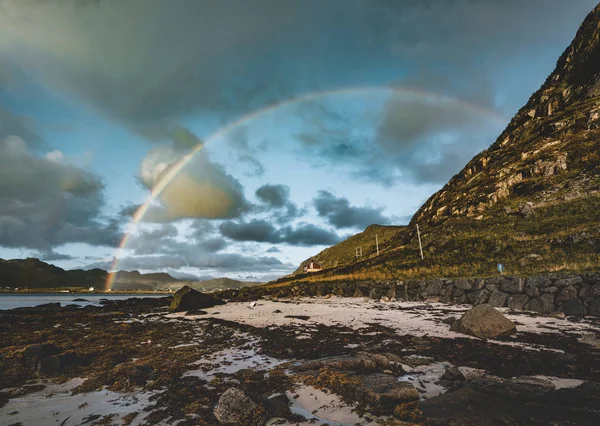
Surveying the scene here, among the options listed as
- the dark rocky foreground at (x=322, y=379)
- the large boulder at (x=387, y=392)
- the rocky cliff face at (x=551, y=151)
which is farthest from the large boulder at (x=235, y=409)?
the rocky cliff face at (x=551, y=151)

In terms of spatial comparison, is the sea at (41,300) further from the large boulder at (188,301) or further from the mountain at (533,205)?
the mountain at (533,205)

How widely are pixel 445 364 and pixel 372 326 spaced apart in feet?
20.3

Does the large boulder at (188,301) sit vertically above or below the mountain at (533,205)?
below

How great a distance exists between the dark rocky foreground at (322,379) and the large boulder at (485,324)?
437mm

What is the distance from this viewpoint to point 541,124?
57.1m

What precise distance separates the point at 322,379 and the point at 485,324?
7.15m

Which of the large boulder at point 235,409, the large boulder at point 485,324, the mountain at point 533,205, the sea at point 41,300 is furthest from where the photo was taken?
the sea at point 41,300

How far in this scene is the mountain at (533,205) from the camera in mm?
22170

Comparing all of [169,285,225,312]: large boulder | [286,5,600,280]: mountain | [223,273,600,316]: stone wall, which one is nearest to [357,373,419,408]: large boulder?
[223,273,600,316]: stone wall

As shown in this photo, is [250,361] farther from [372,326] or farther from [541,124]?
[541,124]

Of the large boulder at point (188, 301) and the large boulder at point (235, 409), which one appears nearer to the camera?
the large boulder at point (235, 409)

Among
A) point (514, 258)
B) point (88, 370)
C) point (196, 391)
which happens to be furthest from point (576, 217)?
point (88, 370)

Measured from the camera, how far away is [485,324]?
34.1 feet

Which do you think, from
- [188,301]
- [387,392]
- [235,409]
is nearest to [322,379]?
[387,392]
